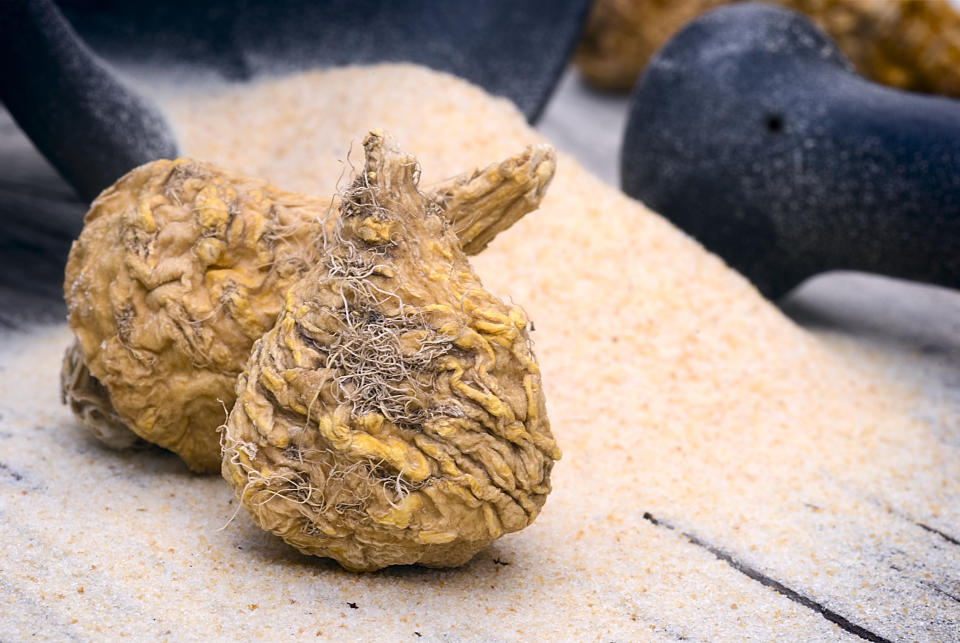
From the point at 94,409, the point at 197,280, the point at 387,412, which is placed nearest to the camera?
the point at 387,412

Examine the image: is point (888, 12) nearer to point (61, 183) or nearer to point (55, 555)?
point (61, 183)

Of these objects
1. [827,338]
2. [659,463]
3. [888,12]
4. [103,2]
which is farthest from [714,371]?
[888,12]

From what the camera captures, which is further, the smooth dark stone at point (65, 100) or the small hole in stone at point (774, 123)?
the small hole in stone at point (774, 123)

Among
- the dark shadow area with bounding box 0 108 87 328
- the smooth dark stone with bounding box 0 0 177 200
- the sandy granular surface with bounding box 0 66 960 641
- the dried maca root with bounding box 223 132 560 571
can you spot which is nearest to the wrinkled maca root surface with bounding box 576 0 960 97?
the sandy granular surface with bounding box 0 66 960 641

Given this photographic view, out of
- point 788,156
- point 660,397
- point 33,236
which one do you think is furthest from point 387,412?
point 788,156

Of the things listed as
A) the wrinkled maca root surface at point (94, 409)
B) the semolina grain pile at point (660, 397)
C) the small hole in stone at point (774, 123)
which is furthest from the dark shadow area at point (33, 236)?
the small hole in stone at point (774, 123)

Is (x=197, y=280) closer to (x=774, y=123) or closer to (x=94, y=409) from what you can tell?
(x=94, y=409)

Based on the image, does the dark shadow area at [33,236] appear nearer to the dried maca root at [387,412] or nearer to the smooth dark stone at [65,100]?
the smooth dark stone at [65,100]
